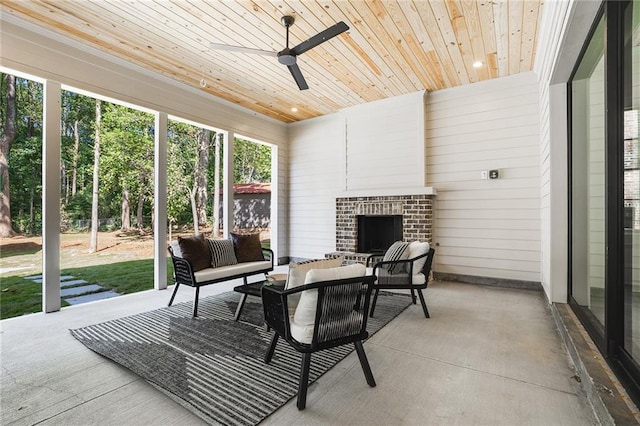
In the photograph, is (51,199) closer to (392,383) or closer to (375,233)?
(392,383)

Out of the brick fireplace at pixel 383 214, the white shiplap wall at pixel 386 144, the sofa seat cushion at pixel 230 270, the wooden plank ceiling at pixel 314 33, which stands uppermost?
the wooden plank ceiling at pixel 314 33

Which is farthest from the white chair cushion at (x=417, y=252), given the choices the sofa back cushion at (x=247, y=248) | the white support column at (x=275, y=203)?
the white support column at (x=275, y=203)

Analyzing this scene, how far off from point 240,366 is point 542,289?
405 cm

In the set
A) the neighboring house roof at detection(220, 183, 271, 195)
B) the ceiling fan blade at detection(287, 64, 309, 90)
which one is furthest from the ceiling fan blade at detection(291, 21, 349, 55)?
the neighboring house roof at detection(220, 183, 271, 195)

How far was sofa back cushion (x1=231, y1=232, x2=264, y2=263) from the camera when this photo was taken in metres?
4.24

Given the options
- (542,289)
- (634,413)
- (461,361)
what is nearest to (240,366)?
(461,361)

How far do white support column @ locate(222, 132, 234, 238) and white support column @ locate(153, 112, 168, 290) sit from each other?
3.69 ft

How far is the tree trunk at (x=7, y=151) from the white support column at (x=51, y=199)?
59cm

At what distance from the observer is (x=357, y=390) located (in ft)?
6.21

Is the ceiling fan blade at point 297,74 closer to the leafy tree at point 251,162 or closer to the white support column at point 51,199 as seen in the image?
the white support column at point 51,199

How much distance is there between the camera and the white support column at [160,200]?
442 cm

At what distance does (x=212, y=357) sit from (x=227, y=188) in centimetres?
362

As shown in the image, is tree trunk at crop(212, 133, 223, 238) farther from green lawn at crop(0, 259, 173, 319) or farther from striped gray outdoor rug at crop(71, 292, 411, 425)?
striped gray outdoor rug at crop(71, 292, 411, 425)

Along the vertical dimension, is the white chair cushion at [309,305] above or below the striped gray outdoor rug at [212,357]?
above
